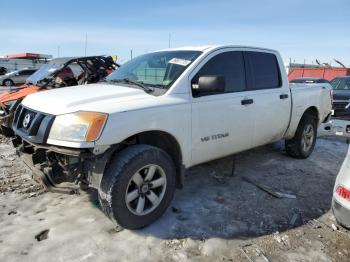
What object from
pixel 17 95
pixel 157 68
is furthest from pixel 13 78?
pixel 157 68

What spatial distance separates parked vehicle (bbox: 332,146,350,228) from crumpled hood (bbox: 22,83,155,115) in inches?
77.5

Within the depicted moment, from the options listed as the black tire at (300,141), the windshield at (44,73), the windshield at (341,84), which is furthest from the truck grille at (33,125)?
the windshield at (341,84)

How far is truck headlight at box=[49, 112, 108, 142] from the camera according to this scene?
3.06 m

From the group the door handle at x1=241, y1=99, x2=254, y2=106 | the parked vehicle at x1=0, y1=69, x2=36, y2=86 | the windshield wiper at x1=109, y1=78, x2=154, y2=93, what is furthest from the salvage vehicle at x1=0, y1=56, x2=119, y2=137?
the parked vehicle at x1=0, y1=69, x2=36, y2=86

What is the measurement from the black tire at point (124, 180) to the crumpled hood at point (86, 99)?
0.46 metres

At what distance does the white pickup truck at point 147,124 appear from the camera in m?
3.21

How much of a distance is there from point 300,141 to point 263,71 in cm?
166

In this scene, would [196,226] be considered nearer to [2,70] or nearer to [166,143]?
[166,143]

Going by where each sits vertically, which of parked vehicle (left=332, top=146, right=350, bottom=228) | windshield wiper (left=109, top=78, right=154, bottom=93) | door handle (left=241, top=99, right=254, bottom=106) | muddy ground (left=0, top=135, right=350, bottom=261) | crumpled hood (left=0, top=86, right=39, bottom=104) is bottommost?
muddy ground (left=0, top=135, right=350, bottom=261)

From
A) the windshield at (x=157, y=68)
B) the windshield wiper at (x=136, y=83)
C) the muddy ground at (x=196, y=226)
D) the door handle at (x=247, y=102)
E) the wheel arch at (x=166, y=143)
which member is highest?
the windshield at (x=157, y=68)

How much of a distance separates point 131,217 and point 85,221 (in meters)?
0.59

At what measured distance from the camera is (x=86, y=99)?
11.3ft

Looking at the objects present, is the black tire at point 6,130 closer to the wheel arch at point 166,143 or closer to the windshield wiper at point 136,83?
the windshield wiper at point 136,83

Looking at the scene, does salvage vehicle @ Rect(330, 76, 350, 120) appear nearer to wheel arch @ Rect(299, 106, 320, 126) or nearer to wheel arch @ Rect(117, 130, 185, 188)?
wheel arch @ Rect(299, 106, 320, 126)
